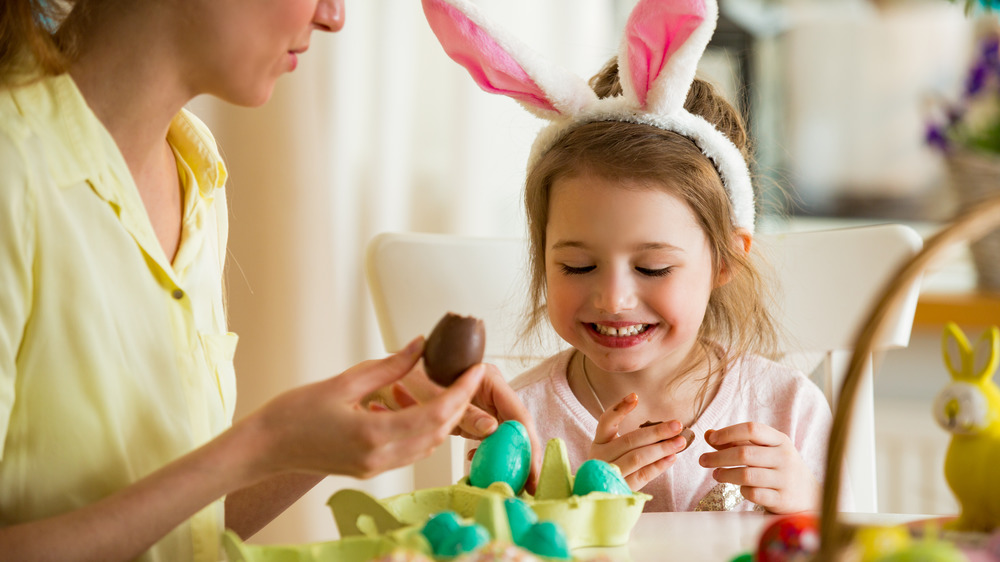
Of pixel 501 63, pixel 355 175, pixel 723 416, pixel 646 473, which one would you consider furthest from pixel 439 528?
pixel 355 175

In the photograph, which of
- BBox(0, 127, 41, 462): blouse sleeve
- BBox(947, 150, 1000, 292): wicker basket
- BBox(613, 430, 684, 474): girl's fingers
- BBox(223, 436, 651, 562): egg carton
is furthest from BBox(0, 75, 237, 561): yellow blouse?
BBox(947, 150, 1000, 292): wicker basket

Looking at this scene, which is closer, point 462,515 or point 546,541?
point 546,541

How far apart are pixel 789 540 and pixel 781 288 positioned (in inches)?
29.6

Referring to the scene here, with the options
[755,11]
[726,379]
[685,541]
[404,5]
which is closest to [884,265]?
[726,379]

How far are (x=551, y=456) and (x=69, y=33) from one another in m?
0.51

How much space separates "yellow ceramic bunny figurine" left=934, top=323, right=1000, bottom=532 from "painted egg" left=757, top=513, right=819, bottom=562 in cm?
15

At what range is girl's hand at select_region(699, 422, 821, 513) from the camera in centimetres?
90

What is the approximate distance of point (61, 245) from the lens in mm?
673

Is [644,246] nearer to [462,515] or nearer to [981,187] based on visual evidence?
[462,515]

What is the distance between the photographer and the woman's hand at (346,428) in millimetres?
594

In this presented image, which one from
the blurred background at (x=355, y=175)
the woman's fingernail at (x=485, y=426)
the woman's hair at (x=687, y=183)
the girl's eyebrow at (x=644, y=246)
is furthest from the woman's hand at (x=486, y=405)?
the blurred background at (x=355, y=175)

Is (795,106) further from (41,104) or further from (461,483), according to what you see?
(41,104)

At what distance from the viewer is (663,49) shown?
3.36 ft

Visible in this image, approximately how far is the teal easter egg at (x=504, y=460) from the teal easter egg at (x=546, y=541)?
169mm
